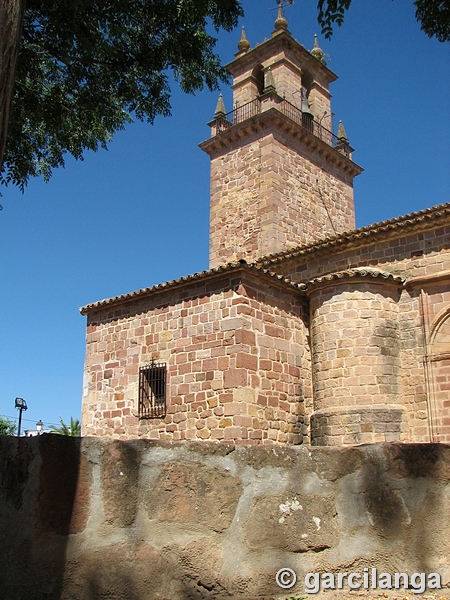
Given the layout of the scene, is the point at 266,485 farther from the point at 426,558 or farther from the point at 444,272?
the point at 444,272

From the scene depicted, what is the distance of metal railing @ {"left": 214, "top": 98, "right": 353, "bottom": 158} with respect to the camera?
68.4 feet

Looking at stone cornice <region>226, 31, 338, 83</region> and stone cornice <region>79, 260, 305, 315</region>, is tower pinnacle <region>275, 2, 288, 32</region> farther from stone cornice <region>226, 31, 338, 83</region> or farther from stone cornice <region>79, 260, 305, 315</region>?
stone cornice <region>79, 260, 305, 315</region>

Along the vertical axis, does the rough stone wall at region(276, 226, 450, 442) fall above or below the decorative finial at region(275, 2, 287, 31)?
below

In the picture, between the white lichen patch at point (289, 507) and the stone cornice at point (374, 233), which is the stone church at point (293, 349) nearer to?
the stone cornice at point (374, 233)

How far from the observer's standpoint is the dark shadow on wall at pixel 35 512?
210 centimetres

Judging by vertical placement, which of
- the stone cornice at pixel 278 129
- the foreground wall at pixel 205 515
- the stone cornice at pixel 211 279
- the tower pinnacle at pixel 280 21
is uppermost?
the tower pinnacle at pixel 280 21

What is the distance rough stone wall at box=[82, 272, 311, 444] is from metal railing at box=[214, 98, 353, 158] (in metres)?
11.2

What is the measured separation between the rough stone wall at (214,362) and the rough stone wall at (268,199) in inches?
296

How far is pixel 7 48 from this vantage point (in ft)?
9.79

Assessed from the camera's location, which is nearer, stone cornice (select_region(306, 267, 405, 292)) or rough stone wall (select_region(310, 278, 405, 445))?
rough stone wall (select_region(310, 278, 405, 445))

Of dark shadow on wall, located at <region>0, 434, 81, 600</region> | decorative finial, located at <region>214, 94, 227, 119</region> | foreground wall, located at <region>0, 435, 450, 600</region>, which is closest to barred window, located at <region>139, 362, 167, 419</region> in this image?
foreground wall, located at <region>0, 435, 450, 600</region>

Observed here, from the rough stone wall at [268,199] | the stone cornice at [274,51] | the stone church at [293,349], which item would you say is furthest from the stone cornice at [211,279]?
the stone cornice at [274,51]

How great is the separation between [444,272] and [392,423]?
10.7ft

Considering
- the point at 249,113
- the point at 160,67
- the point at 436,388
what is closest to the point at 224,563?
the point at 160,67
